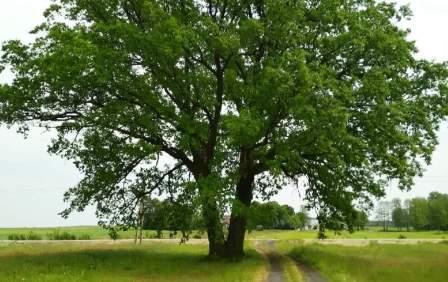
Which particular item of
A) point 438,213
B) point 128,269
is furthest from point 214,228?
point 438,213

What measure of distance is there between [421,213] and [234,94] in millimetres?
128433

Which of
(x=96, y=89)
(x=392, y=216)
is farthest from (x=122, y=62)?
(x=392, y=216)

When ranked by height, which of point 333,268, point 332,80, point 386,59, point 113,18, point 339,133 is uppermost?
point 113,18

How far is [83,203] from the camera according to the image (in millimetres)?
34344

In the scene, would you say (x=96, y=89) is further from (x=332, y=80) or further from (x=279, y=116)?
(x=332, y=80)

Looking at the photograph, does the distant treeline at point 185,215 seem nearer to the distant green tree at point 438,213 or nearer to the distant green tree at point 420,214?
the distant green tree at point 438,213

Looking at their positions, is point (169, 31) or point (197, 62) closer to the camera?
point (169, 31)

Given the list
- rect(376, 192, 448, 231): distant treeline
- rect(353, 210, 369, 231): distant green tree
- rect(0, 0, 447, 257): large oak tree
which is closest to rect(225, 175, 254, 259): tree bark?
rect(0, 0, 447, 257): large oak tree

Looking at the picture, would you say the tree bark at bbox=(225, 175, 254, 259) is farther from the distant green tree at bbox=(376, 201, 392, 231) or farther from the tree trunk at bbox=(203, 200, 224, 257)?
the distant green tree at bbox=(376, 201, 392, 231)

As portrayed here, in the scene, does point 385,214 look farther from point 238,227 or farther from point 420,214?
point 238,227

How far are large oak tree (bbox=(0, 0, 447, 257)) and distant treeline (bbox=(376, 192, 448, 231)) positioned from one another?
114 metres

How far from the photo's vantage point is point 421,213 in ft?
486

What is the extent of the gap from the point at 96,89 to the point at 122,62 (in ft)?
5.90

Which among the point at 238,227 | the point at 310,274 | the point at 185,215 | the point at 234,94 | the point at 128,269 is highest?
the point at 234,94
